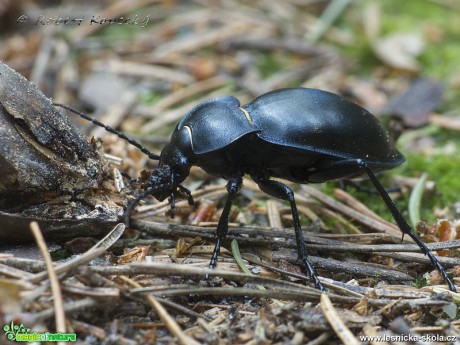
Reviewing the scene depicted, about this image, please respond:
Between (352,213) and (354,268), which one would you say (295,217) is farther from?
(352,213)

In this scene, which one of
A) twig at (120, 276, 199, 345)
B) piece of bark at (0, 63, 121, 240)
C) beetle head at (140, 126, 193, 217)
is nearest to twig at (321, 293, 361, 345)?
twig at (120, 276, 199, 345)

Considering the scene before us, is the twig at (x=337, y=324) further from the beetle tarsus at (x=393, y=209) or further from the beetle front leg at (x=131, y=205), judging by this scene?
the beetle front leg at (x=131, y=205)

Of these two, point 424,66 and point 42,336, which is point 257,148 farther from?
point 424,66

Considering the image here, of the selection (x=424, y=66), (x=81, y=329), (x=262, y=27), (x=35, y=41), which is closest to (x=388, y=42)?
(x=424, y=66)

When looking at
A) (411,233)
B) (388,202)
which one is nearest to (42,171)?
(388,202)

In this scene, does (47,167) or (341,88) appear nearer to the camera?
(47,167)

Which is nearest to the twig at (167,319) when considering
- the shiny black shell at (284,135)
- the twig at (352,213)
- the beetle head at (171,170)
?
the beetle head at (171,170)

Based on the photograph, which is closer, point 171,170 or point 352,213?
point 171,170
